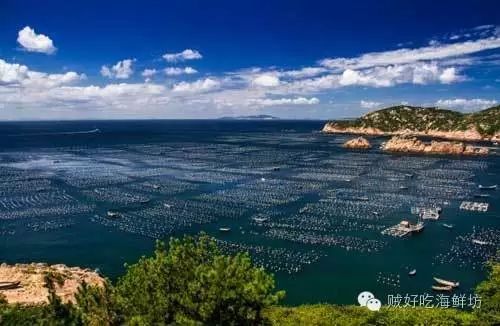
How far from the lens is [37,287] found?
176ft

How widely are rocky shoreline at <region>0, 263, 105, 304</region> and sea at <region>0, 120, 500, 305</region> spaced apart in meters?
5.32

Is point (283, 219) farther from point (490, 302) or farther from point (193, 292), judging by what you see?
point (193, 292)

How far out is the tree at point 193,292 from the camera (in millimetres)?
24469

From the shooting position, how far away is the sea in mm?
64375

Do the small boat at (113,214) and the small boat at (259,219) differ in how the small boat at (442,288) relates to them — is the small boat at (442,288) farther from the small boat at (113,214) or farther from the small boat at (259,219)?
the small boat at (113,214)

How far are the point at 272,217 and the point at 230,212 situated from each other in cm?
913

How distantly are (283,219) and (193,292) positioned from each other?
65183mm

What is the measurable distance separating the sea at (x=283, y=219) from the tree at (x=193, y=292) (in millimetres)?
31643

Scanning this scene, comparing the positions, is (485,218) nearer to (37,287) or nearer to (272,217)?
(272,217)

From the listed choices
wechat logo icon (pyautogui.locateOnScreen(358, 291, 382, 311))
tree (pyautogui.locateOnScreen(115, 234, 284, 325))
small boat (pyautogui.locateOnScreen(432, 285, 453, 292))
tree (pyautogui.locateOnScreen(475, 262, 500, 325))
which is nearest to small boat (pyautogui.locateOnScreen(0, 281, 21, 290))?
tree (pyautogui.locateOnScreen(115, 234, 284, 325))

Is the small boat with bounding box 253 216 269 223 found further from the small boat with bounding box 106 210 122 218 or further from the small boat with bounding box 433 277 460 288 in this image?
the small boat with bounding box 433 277 460 288

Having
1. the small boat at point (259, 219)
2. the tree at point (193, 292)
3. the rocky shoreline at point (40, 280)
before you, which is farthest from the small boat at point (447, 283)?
the rocky shoreline at point (40, 280)

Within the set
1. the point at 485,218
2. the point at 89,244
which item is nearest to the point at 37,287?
the point at 89,244

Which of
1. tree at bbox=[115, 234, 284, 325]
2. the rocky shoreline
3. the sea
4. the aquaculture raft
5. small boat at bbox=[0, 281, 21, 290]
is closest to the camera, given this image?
tree at bbox=[115, 234, 284, 325]
